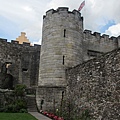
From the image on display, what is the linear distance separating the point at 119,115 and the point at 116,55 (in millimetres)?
2421

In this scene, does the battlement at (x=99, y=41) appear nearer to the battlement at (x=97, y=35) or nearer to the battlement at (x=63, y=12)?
the battlement at (x=97, y=35)

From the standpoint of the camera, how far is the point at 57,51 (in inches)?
566

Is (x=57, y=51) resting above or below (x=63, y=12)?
below

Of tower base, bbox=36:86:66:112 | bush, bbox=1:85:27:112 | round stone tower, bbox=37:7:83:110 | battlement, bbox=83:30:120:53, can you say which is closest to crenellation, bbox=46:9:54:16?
round stone tower, bbox=37:7:83:110

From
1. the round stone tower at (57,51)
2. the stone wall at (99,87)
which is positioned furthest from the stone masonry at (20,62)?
the stone wall at (99,87)

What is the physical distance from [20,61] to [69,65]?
10.6 metres

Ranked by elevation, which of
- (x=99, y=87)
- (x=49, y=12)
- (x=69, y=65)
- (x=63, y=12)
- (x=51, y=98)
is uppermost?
(x=49, y=12)

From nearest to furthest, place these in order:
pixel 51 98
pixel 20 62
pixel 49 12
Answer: pixel 51 98, pixel 49 12, pixel 20 62

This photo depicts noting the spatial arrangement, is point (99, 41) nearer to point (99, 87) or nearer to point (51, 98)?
point (51, 98)

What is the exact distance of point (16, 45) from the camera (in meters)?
23.9

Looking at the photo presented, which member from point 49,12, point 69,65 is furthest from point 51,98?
point 49,12

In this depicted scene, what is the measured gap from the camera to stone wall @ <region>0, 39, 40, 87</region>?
22.9 m

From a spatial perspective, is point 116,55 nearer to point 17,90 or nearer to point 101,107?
point 101,107

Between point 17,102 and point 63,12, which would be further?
point 63,12
